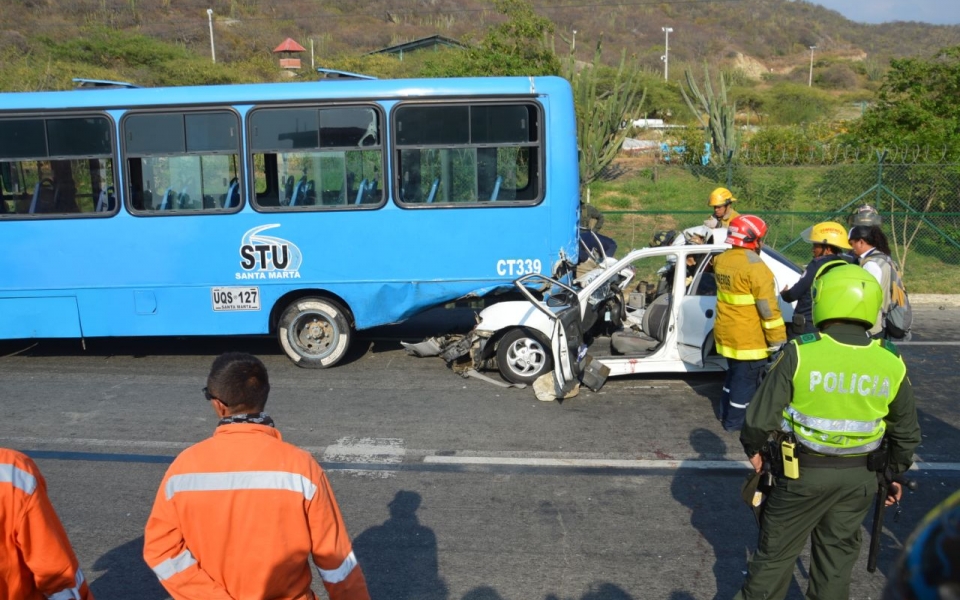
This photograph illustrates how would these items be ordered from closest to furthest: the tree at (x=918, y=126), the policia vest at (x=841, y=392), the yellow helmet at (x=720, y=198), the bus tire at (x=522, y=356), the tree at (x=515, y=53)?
the policia vest at (x=841, y=392) → the bus tire at (x=522, y=356) → the yellow helmet at (x=720, y=198) → the tree at (x=918, y=126) → the tree at (x=515, y=53)

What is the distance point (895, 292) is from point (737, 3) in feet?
317

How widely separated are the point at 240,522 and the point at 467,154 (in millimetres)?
6875

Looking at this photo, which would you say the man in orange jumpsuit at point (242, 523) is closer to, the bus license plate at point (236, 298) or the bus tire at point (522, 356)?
the bus tire at point (522, 356)

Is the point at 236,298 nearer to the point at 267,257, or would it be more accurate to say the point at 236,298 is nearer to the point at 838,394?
the point at 267,257

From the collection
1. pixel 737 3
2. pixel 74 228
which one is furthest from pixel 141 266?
pixel 737 3

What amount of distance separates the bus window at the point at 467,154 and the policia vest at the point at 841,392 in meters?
5.83

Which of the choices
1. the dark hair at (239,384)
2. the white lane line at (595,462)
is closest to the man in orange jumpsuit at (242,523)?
the dark hair at (239,384)

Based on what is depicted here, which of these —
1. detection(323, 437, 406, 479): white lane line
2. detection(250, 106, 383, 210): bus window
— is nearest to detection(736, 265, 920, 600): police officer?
detection(323, 437, 406, 479): white lane line

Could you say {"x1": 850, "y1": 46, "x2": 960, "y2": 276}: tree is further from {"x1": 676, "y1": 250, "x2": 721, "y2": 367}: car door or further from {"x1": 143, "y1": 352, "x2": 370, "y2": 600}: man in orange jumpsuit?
{"x1": 143, "y1": 352, "x2": 370, "y2": 600}: man in orange jumpsuit

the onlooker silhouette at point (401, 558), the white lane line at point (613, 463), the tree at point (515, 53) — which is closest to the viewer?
the onlooker silhouette at point (401, 558)

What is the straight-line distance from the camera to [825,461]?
3.48 metres

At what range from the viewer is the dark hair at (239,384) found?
8.98 ft

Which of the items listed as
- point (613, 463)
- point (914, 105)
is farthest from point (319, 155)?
point (914, 105)

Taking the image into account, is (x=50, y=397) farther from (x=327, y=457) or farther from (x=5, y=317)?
(x=327, y=457)
